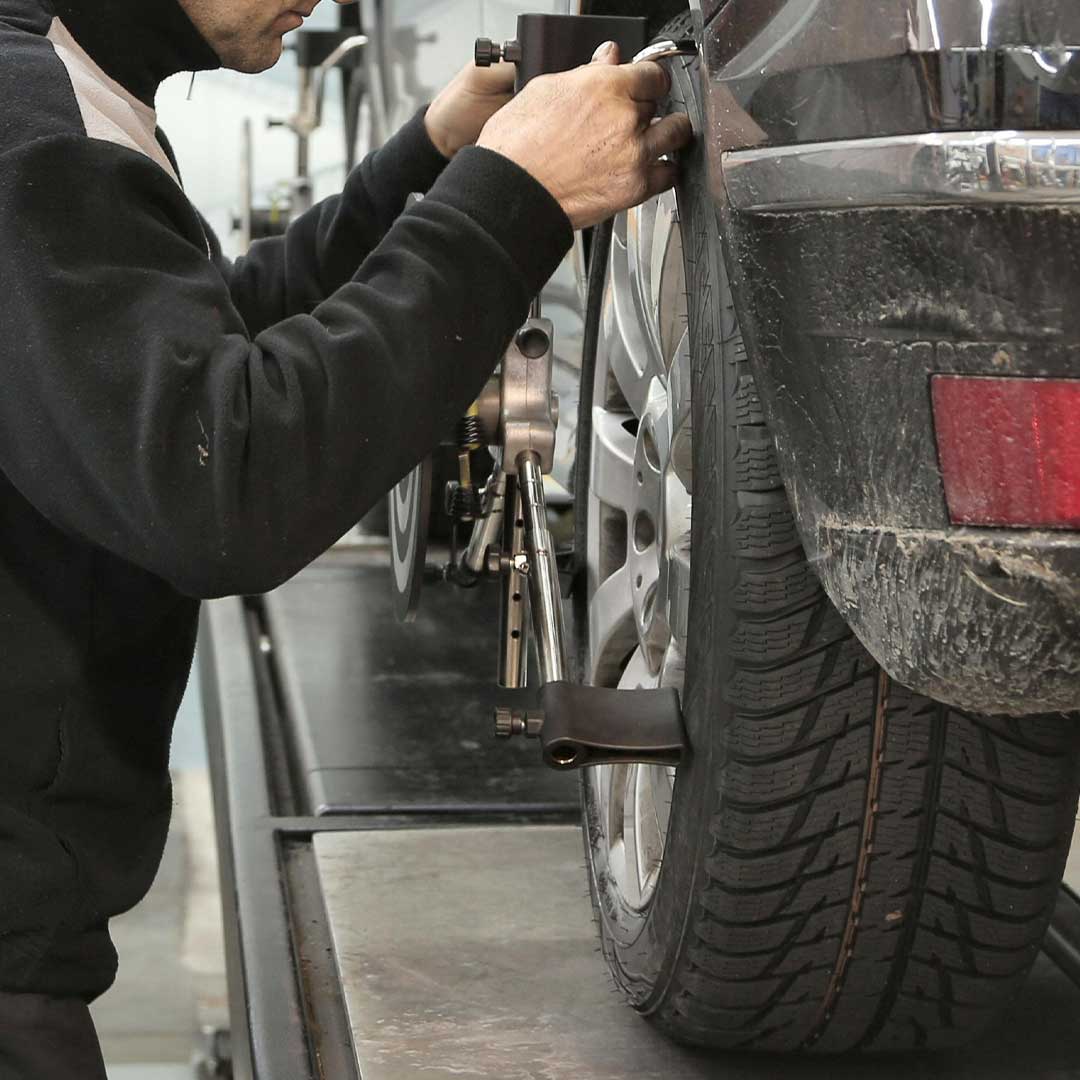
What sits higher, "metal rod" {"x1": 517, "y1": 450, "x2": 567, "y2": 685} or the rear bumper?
the rear bumper

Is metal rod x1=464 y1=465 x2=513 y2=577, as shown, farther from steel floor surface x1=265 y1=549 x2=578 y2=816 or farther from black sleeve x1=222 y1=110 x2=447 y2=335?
steel floor surface x1=265 y1=549 x2=578 y2=816

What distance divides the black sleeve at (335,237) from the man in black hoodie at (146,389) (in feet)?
1.29

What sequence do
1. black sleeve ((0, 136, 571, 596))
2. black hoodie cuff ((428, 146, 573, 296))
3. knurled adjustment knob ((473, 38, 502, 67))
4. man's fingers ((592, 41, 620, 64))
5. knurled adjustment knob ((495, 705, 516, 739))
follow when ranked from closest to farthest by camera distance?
black sleeve ((0, 136, 571, 596)), black hoodie cuff ((428, 146, 573, 296)), man's fingers ((592, 41, 620, 64)), knurled adjustment knob ((473, 38, 502, 67)), knurled adjustment knob ((495, 705, 516, 739))

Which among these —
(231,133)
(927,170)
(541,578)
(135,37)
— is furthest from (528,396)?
(231,133)

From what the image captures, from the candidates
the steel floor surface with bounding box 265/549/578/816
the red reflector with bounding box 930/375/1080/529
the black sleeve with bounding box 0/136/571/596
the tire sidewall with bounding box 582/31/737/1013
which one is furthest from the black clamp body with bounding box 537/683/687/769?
the steel floor surface with bounding box 265/549/578/816

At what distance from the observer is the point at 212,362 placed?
40.1 inches

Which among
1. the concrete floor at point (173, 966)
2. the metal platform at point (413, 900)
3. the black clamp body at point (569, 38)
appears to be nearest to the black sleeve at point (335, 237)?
the black clamp body at point (569, 38)

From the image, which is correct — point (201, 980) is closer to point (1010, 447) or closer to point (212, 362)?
point (212, 362)

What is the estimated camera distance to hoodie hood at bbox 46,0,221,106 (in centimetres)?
115

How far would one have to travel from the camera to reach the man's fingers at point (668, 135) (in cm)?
119

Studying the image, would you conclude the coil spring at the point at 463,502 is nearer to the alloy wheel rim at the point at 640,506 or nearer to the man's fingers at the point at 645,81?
the alloy wheel rim at the point at 640,506

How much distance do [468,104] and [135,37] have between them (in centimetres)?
48

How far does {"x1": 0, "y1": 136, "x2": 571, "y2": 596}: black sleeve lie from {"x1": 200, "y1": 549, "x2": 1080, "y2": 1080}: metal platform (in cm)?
68

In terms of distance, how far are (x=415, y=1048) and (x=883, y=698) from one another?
0.61m
